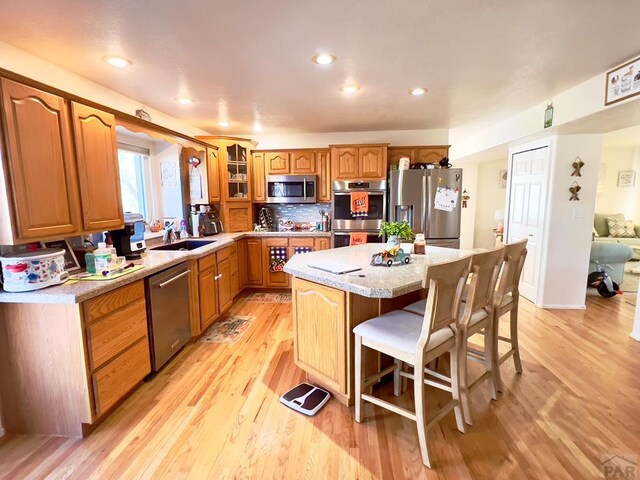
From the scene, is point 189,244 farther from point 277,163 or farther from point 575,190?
point 575,190

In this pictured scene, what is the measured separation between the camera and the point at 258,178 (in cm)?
439

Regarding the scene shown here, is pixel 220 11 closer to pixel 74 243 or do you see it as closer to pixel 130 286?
pixel 130 286

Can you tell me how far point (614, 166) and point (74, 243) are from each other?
29.6 feet

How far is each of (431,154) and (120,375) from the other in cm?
421

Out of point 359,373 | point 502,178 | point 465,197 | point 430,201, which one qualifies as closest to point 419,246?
point 359,373

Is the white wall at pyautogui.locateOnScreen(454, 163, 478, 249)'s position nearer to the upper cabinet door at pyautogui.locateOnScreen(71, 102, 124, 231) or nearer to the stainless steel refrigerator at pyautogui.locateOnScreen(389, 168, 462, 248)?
the stainless steel refrigerator at pyautogui.locateOnScreen(389, 168, 462, 248)

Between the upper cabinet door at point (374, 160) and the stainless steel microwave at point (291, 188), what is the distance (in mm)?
722

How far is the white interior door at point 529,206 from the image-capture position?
11.6ft

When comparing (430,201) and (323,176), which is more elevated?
Answer: (323,176)

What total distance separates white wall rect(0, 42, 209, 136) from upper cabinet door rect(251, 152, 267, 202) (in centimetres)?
148

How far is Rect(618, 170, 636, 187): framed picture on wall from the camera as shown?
6.26 metres

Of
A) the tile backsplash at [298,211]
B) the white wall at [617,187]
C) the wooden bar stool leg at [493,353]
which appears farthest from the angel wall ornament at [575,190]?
the white wall at [617,187]

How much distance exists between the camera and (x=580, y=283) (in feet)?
11.5

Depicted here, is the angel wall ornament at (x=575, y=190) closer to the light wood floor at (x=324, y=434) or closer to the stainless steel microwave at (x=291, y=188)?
the light wood floor at (x=324, y=434)
